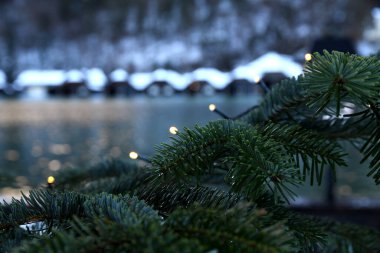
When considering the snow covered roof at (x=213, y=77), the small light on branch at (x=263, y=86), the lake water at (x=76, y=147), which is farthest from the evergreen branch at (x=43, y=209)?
the snow covered roof at (x=213, y=77)

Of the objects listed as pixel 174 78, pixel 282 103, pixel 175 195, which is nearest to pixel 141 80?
pixel 174 78

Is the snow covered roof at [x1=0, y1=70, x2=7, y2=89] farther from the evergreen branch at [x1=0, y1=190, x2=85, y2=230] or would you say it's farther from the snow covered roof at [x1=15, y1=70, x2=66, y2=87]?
the evergreen branch at [x1=0, y1=190, x2=85, y2=230]

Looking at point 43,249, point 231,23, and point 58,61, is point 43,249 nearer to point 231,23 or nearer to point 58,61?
point 231,23

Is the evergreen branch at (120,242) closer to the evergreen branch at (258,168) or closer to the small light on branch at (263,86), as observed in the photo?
the evergreen branch at (258,168)

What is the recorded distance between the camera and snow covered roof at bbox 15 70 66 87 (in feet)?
217

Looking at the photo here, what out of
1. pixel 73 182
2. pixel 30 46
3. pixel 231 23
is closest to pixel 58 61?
pixel 30 46

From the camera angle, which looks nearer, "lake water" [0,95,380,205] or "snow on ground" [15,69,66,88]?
"lake water" [0,95,380,205]

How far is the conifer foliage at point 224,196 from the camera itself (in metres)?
0.35

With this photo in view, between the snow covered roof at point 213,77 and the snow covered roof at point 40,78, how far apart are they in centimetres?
1942

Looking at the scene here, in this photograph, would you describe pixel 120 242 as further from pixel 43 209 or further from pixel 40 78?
pixel 40 78

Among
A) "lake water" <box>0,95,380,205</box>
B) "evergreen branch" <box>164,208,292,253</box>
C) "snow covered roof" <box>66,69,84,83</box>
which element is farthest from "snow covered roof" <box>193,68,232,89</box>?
"evergreen branch" <box>164,208,292,253</box>

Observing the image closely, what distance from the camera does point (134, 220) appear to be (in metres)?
0.38

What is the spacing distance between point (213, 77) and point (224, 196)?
6008 cm

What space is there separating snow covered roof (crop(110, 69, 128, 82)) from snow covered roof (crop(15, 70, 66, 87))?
23.6 ft
